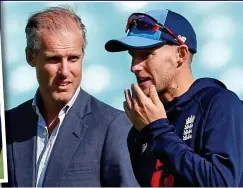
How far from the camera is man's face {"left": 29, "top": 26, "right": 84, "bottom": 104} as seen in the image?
5.23m

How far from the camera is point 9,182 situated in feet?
A: 17.5

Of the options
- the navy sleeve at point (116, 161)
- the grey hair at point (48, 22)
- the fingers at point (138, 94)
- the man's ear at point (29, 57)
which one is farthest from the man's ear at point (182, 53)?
the man's ear at point (29, 57)

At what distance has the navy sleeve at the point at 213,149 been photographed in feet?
13.0

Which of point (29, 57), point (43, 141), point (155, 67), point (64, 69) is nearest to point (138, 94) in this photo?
point (155, 67)

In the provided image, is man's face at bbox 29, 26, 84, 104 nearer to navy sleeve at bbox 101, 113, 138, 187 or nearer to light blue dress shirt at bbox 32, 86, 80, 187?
light blue dress shirt at bbox 32, 86, 80, 187

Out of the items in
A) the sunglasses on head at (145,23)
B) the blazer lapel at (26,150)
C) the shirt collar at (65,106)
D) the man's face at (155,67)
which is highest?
the sunglasses on head at (145,23)

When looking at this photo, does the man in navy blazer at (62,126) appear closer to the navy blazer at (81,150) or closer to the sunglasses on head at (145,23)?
the navy blazer at (81,150)

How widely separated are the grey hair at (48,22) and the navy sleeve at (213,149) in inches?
63.8

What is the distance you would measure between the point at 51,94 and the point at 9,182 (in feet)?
2.55

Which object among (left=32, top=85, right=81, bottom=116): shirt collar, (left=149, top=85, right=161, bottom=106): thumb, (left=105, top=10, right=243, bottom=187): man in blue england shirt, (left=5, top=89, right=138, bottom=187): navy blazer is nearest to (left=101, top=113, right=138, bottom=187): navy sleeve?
(left=5, top=89, right=138, bottom=187): navy blazer

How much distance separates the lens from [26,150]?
17.7ft

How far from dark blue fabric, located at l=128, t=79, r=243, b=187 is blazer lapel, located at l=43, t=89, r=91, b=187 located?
0.95 meters

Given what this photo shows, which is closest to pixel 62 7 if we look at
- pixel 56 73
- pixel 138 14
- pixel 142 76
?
pixel 56 73

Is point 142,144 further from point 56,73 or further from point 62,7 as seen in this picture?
point 62,7
